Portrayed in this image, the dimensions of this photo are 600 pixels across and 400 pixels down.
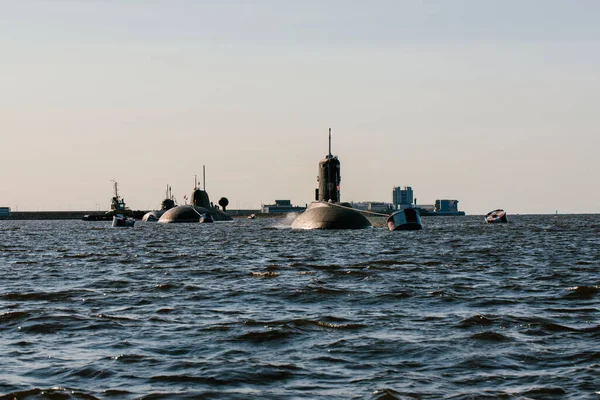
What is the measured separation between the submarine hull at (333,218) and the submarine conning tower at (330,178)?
5.65 feet

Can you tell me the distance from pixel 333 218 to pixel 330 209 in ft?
10.4

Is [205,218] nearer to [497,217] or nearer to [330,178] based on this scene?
[497,217]

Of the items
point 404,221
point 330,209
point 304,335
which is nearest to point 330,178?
point 330,209

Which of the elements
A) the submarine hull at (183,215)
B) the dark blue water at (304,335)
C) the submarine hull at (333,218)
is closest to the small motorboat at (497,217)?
the submarine hull at (333,218)

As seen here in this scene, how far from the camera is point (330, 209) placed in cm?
9131

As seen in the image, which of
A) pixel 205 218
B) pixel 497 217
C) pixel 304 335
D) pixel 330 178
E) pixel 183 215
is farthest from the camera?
pixel 183 215

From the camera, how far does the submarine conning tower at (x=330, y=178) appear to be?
96.4m

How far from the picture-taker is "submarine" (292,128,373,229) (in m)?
88.6

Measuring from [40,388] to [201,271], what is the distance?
20.9 m

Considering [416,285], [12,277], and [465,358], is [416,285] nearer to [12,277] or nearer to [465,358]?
[465,358]

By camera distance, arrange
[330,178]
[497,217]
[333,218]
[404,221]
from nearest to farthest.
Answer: [333,218] < [404,221] < [330,178] < [497,217]

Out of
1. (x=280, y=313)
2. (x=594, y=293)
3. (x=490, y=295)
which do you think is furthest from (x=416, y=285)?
(x=280, y=313)

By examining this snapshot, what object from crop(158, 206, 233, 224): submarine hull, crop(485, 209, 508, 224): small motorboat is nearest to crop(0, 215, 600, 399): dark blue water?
crop(485, 209, 508, 224): small motorboat

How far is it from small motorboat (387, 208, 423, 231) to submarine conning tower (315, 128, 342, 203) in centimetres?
891
